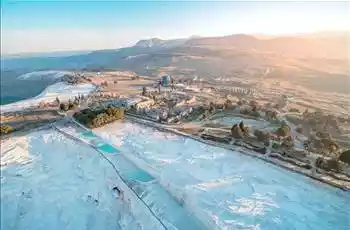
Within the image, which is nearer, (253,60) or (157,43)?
(253,60)

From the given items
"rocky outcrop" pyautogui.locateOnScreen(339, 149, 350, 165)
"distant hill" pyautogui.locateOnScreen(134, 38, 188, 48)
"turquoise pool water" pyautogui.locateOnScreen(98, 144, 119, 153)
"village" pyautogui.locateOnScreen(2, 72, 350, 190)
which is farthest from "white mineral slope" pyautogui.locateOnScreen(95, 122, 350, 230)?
"distant hill" pyautogui.locateOnScreen(134, 38, 188, 48)

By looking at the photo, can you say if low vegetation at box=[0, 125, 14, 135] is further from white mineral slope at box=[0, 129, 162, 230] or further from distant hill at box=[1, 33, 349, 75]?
distant hill at box=[1, 33, 349, 75]

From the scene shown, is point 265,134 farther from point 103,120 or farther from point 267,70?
point 267,70

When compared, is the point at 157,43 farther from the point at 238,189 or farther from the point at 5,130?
the point at 238,189

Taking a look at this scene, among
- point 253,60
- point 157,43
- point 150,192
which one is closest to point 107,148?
point 150,192

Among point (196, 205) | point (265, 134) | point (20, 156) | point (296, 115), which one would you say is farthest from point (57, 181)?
point (296, 115)

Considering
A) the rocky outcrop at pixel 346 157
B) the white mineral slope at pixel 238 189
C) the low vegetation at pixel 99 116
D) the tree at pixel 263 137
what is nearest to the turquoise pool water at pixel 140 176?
the white mineral slope at pixel 238 189
